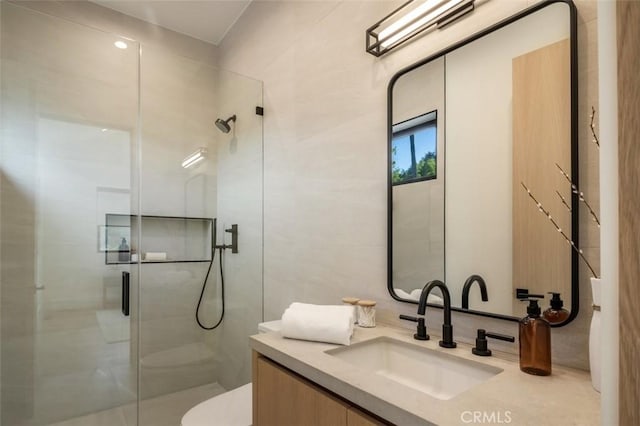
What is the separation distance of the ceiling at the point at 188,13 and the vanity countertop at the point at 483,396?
94.9 inches

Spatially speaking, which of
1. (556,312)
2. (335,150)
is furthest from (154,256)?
(556,312)

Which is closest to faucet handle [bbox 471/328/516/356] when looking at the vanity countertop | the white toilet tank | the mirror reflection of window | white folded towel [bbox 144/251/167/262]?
the vanity countertop

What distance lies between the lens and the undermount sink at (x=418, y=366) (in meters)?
1.00

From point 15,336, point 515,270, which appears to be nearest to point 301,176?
point 515,270

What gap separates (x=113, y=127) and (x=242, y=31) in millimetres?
1131

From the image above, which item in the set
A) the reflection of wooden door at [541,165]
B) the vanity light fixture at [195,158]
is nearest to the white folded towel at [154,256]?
the vanity light fixture at [195,158]

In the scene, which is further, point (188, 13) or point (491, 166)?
point (188, 13)

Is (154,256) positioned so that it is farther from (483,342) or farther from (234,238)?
(483,342)

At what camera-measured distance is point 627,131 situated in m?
0.44

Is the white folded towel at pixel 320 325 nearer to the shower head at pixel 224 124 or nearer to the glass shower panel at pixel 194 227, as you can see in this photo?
the glass shower panel at pixel 194 227

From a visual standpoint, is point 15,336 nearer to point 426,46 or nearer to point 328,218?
point 328,218

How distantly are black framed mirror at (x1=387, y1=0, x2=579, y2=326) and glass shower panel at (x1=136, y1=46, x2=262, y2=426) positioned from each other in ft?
3.91

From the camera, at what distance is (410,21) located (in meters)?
1.30

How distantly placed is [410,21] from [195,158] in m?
1.56
